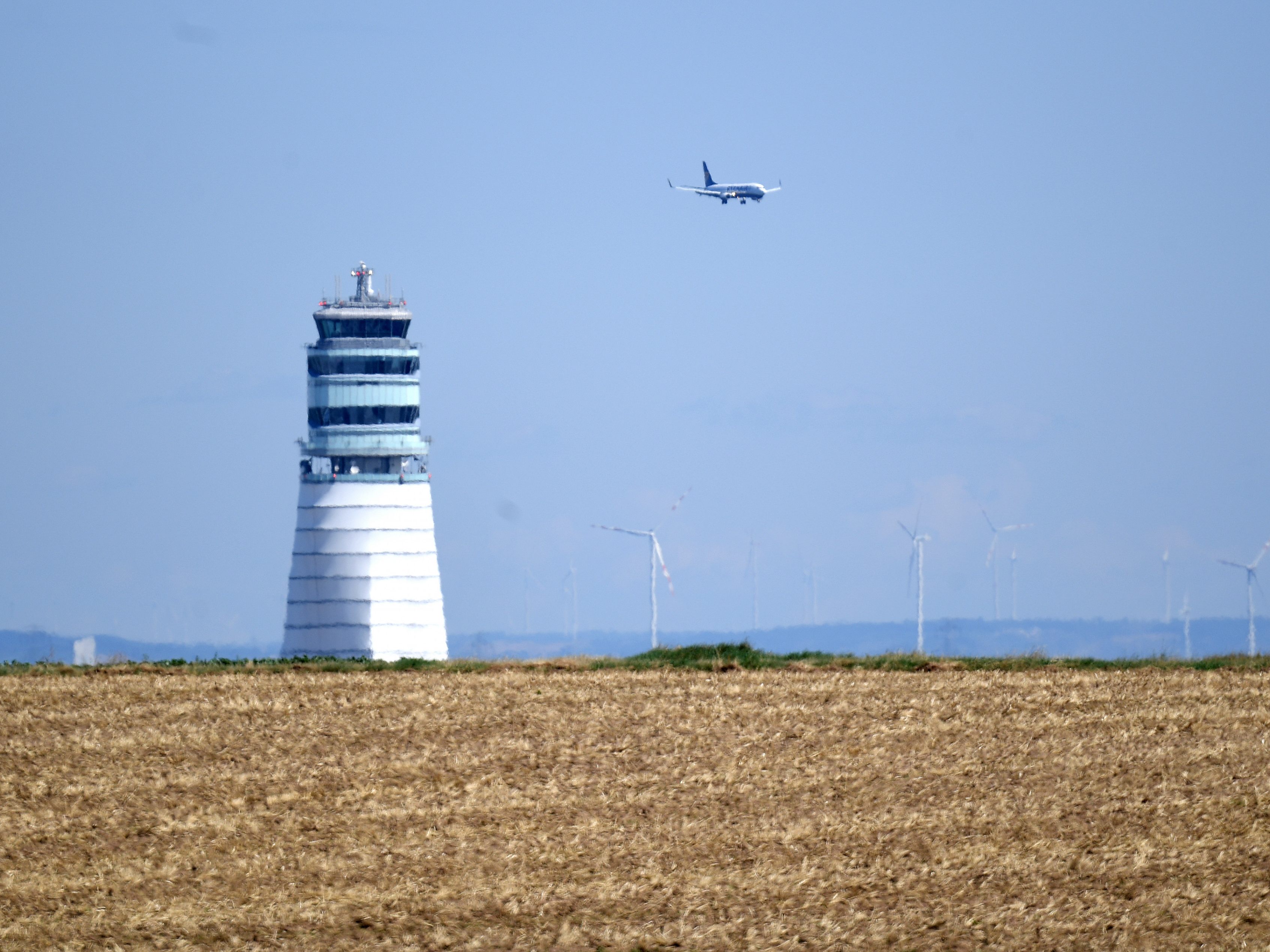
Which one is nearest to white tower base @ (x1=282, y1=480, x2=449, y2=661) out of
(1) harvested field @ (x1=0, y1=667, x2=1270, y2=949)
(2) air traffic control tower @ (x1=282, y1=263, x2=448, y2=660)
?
(2) air traffic control tower @ (x1=282, y1=263, x2=448, y2=660)

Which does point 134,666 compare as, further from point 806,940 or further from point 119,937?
point 806,940

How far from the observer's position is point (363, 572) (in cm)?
15888

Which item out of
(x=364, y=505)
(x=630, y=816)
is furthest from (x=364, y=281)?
(x=630, y=816)

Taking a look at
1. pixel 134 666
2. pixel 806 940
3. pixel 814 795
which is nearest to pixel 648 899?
pixel 806 940

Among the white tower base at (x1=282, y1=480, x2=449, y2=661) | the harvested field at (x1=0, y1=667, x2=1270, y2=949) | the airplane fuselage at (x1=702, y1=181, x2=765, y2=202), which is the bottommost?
the harvested field at (x1=0, y1=667, x2=1270, y2=949)

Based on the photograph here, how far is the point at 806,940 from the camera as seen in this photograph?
25.8 meters

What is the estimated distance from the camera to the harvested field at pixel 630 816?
2656 cm

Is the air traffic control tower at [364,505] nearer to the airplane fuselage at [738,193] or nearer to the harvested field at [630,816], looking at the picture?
the airplane fuselage at [738,193]

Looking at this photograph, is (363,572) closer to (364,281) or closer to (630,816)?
(364,281)

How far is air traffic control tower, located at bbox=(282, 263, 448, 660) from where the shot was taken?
15862 cm

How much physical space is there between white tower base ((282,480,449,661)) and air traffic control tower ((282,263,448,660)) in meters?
0.07

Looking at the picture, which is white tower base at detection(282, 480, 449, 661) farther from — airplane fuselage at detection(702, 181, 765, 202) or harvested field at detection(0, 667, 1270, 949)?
harvested field at detection(0, 667, 1270, 949)

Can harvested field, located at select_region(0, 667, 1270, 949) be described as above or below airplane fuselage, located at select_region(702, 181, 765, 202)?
below

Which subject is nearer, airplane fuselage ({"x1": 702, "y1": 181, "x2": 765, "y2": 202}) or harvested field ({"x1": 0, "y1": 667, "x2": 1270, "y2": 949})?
harvested field ({"x1": 0, "y1": 667, "x2": 1270, "y2": 949})
